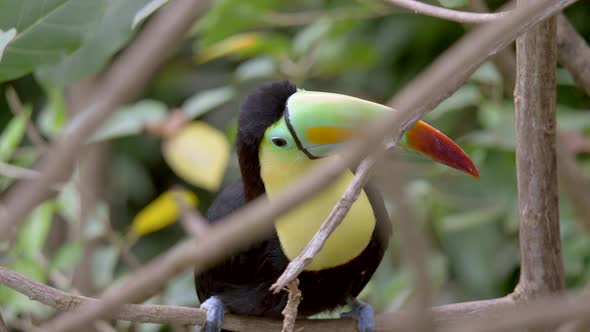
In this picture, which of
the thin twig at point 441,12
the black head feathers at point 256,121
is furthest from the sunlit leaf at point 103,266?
the thin twig at point 441,12

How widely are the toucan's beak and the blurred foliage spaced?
0.57 ft

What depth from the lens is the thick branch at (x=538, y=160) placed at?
1112mm

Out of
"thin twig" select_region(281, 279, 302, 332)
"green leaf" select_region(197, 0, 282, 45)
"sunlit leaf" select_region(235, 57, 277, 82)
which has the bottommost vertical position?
"sunlit leaf" select_region(235, 57, 277, 82)

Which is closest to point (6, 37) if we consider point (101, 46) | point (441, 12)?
point (101, 46)

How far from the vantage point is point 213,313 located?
149 cm

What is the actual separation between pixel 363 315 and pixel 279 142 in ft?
1.06

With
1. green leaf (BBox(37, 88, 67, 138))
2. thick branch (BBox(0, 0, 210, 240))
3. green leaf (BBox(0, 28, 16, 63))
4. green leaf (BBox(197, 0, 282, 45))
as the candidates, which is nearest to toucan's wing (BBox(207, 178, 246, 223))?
green leaf (BBox(197, 0, 282, 45))

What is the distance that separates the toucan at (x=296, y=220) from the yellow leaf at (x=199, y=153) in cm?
28

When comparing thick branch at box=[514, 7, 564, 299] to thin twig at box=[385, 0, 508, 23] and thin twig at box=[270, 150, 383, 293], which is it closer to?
thin twig at box=[385, 0, 508, 23]

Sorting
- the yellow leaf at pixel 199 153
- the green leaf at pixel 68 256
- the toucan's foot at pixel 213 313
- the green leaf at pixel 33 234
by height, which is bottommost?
the green leaf at pixel 68 256

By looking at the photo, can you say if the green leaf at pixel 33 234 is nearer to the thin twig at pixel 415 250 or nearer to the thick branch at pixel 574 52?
the thick branch at pixel 574 52

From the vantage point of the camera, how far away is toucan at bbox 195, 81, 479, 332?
1.31 m

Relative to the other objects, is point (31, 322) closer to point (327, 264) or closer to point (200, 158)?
point (200, 158)

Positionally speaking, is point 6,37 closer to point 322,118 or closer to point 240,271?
point 322,118
